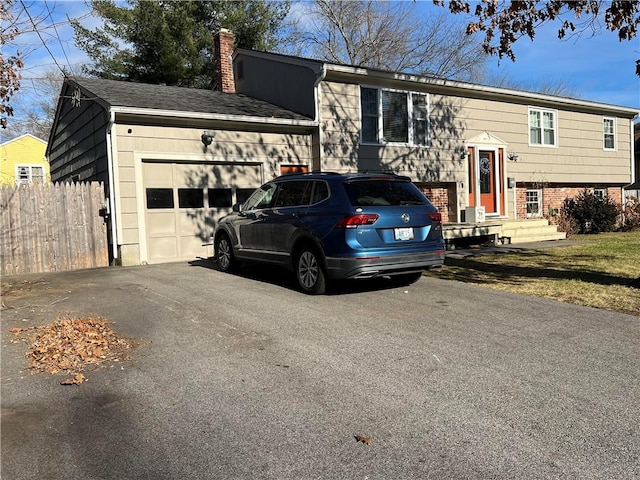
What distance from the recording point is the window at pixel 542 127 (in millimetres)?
18703

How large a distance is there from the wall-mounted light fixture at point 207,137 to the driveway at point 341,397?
6542mm

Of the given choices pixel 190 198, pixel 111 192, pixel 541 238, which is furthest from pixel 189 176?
pixel 541 238

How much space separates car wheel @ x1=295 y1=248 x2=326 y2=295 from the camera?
24.8 feet

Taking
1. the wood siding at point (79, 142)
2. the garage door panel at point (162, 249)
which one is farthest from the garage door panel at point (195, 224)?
the wood siding at point (79, 142)

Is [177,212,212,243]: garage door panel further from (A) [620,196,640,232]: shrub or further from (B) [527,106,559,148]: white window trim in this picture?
(A) [620,196,640,232]: shrub

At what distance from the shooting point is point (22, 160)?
31.1 metres

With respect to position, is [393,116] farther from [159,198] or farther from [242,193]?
[159,198]

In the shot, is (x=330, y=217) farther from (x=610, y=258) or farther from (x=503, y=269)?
(x=610, y=258)

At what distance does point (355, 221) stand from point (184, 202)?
6.72 meters

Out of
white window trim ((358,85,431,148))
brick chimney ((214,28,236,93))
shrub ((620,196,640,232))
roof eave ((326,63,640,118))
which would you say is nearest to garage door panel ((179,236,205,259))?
white window trim ((358,85,431,148))

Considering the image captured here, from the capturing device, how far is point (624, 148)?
21750 mm

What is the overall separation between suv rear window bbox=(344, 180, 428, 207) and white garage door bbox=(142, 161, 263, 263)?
6308mm

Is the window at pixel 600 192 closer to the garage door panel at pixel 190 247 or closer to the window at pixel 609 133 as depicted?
the window at pixel 609 133

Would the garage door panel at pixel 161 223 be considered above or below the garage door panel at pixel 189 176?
below
